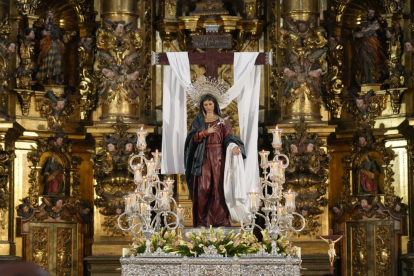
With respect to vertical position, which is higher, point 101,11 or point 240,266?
point 101,11

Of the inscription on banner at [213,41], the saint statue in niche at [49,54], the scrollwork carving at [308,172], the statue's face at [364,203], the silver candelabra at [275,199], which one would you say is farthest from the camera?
the saint statue in niche at [49,54]

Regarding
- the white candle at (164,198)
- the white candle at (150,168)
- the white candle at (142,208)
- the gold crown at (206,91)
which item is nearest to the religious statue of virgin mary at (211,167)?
the gold crown at (206,91)

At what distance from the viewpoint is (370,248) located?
1620 centimetres

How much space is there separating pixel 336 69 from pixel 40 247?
6.90 meters

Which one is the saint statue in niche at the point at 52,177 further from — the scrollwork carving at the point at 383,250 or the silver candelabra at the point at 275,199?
the silver candelabra at the point at 275,199

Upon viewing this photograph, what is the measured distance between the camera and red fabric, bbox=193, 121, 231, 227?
461 inches

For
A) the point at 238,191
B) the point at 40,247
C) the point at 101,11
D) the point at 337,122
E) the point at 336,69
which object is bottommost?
the point at 40,247

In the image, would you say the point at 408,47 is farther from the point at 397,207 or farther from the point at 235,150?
the point at 235,150

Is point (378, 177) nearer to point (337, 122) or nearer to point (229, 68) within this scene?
point (337, 122)

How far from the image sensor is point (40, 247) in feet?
53.3

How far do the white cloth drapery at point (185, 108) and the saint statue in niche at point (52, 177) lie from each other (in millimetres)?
3472

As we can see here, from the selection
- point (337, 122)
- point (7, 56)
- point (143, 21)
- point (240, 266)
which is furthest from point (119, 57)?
point (240, 266)

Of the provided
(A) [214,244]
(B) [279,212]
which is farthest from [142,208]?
(B) [279,212]

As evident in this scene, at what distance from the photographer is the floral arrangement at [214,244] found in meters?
9.75
